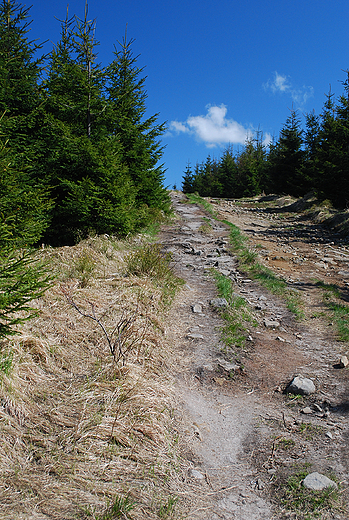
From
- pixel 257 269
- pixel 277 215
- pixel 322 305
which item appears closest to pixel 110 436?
pixel 322 305

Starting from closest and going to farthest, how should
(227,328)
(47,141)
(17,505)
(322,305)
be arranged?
(17,505)
(227,328)
(322,305)
(47,141)

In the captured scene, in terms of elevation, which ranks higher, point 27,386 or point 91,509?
point 27,386

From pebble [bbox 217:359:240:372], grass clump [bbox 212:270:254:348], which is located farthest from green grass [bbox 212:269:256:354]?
pebble [bbox 217:359:240:372]

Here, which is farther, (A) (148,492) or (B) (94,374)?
(B) (94,374)

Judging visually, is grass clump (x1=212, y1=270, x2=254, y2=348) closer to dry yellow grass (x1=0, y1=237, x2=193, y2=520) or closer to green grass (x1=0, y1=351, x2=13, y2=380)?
dry yellow grass (x1=0, y1=237, x2=193, y2=520)

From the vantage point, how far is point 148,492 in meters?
2.22

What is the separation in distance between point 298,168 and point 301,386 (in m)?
28.4

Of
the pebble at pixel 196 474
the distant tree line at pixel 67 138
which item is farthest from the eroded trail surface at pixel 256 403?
the distant tree line at pixel 67 138

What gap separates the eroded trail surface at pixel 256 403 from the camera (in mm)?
2357

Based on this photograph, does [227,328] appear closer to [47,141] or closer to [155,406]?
[155,406]

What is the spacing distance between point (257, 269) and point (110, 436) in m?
5.79

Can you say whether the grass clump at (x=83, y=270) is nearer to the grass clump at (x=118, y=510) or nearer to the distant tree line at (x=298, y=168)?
the grass clump at (x=118, y=510)

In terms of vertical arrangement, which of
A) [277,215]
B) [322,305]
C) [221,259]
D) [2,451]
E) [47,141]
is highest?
[47,141]

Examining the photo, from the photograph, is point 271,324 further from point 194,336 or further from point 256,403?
point 256,403
